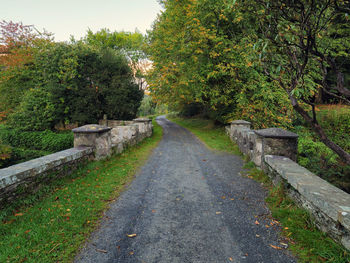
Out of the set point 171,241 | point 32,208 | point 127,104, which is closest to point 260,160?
point 171,241

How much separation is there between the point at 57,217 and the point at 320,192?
13.9 ft

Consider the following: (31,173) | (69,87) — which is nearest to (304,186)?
(31,173)

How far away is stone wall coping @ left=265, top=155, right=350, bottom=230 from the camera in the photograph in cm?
216

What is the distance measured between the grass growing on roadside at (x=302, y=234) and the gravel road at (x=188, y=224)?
16 centimetres

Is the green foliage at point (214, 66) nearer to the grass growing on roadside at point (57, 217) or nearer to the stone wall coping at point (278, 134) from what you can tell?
the stone wall coping at point (278, 134)

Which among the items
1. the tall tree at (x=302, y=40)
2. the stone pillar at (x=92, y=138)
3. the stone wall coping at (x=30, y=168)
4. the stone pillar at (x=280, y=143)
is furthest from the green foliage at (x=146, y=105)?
the tall tree at (x=302, y=40)

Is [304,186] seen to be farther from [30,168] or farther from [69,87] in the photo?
[69,87]

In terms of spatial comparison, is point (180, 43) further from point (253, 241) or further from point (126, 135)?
point (253, 241)

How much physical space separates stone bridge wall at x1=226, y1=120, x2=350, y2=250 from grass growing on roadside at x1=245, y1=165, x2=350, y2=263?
0.33ft

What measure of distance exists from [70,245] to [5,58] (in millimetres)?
19721

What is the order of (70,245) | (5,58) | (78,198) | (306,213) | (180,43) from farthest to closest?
(5,58), (180,43), (78,198), (306,213), (70,245)

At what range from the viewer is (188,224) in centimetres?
295

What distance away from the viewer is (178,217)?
3.16m

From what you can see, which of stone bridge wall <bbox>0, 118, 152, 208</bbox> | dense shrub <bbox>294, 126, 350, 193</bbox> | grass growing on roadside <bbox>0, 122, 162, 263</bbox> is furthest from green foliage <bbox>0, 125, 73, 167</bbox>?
dense shrub <bbox>294, 126, 350, 193</bbox>
